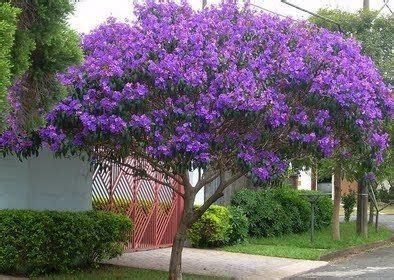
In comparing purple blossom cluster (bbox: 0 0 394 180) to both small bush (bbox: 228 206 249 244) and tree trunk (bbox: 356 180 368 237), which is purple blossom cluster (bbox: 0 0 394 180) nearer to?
small bush (bbox: 228 206 249 244)

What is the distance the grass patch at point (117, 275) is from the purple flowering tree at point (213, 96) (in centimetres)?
142

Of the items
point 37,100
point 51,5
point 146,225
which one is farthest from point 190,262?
point 51,5

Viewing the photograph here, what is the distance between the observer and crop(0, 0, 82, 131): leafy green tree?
6.02 meters

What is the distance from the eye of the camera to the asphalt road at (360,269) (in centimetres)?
1210

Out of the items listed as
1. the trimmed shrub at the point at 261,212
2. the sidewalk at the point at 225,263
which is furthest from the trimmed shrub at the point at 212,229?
the trimmed shrub at the point at 261,212

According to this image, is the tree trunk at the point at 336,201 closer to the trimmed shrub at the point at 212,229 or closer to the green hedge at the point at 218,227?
the green hedge at the point at 218,227

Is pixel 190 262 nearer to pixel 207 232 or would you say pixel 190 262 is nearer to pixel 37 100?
pixel 207 232

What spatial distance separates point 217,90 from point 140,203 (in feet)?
21.8

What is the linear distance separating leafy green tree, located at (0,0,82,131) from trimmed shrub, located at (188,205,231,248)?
8961mm

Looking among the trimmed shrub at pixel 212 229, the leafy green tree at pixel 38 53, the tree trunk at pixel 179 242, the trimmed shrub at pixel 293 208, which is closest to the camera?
the leafy green tree at pixel 38 53

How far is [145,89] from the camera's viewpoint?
28.6 feet

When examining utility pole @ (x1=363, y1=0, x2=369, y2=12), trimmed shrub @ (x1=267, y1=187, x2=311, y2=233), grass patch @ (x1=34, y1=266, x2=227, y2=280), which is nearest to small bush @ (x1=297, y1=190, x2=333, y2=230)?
trimmed shrub @ (x1=267, y1=187, x2=311, y2=233)

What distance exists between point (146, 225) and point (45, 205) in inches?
150

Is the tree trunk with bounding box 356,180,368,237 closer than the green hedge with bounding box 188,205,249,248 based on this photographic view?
No
